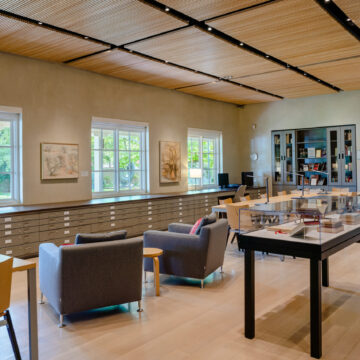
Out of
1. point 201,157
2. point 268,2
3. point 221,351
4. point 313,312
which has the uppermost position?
point 268,2

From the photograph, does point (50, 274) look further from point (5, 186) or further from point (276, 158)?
point (276, 158)

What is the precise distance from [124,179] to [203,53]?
12.2 feet

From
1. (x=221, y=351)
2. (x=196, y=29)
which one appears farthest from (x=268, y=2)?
(x=221, y=351)

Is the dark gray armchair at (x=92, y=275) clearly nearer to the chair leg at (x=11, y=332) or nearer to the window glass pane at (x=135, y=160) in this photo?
the chair leg at (x=11, y=332)

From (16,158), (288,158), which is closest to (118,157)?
(16,158)

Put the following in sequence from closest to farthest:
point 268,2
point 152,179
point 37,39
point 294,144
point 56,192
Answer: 1. point 268,2
2. point 37,39
3. point 56,192
4. point 152,179
5. point 294,144

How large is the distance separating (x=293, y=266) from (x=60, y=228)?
3.93 metres

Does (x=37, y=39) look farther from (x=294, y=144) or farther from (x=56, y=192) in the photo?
(x=294, y=144)

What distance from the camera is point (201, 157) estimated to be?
11.4 meters

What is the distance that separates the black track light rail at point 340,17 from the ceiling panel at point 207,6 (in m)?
0.92

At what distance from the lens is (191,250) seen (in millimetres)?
4773

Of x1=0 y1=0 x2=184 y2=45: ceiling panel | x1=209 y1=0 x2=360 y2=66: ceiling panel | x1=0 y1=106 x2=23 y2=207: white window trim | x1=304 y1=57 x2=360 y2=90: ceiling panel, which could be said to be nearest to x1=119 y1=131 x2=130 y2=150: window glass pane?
x1=0 y1=106 x2=23 y2=207: white window trim

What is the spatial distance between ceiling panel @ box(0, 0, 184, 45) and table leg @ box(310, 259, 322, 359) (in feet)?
12.2

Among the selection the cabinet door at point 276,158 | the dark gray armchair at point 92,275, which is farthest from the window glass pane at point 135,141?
the dark gray armchair at point 92,275
